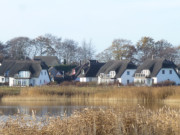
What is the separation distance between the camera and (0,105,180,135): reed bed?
13055mm

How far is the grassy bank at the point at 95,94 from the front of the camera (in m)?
36.3

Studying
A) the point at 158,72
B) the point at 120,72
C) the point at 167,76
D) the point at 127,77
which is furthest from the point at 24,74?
the point at 167,76

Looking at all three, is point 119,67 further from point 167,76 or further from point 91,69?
point 167,76

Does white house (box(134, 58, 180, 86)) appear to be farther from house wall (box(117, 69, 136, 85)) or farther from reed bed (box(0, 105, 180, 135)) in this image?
reed bed (box(0, 105, 180, 135))

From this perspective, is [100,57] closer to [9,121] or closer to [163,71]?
[163,71]

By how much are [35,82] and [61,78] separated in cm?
597

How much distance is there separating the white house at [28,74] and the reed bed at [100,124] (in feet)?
210

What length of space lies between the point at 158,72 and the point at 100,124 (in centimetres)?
6003

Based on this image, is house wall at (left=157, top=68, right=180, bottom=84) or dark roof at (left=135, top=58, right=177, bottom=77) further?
house wall at (left=157, top=68, right=180, bottom=84)

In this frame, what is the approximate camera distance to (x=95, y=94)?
128 ft

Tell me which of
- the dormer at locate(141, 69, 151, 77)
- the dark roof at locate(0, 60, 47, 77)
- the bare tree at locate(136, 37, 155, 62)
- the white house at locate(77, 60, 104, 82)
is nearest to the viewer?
the dormer at locate(141, 69, 151, 77)

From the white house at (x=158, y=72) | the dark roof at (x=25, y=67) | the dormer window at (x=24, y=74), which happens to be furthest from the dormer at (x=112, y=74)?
the dormer window at (x=24, y=74)

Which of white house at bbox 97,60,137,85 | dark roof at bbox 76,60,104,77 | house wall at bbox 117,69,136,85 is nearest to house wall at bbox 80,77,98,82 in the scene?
dark roof at bbox 76,60,104,77

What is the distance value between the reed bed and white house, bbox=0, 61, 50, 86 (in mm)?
64051
